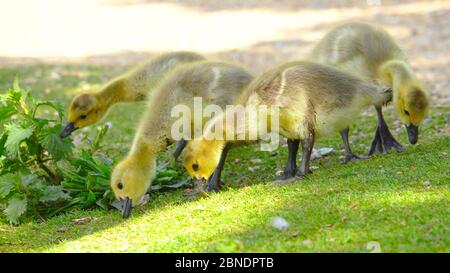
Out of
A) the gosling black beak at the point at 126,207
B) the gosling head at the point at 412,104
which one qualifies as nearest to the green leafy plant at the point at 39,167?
the gosling black beak at the point at 126,207

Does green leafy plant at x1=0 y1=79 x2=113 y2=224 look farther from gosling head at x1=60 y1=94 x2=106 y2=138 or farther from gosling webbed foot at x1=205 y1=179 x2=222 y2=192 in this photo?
gosling webbed foot at x1=205 y1=179 x2=222 y2=192

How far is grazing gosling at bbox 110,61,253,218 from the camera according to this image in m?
5.92

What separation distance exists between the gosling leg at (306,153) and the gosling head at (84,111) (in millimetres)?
2077

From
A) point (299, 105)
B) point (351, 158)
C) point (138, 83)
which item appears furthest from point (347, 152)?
point (138, 83)

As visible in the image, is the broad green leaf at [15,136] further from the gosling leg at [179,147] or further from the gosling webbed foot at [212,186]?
the gosling webbed foot at [212,186]

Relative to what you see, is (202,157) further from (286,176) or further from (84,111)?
(84,111)

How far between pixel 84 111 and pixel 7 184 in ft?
4.35

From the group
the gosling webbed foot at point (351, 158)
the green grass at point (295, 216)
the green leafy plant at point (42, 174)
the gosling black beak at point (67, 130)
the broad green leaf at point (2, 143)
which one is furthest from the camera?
the gosling webbed foot at point (351, 158)

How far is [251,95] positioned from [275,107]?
0.75ft

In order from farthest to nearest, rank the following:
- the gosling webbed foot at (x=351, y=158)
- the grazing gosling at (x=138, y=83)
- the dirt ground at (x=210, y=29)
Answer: the dirt ground at (x=210, y=29) → the grazing gosling at (x=138, y=83) → the gosling webbed foot at (x=351, y=158)

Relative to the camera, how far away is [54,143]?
19.5 ft

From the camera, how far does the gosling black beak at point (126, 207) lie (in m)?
5.51

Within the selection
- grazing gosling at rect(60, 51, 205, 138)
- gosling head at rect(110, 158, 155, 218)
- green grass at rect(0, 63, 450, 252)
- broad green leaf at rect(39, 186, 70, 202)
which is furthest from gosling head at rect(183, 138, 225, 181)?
grazing gosling at rect(60, 51, 205, 138)

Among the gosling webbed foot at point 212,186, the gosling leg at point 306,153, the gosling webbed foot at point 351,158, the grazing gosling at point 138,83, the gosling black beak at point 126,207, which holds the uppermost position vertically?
the grazing gosling at point 138,83
